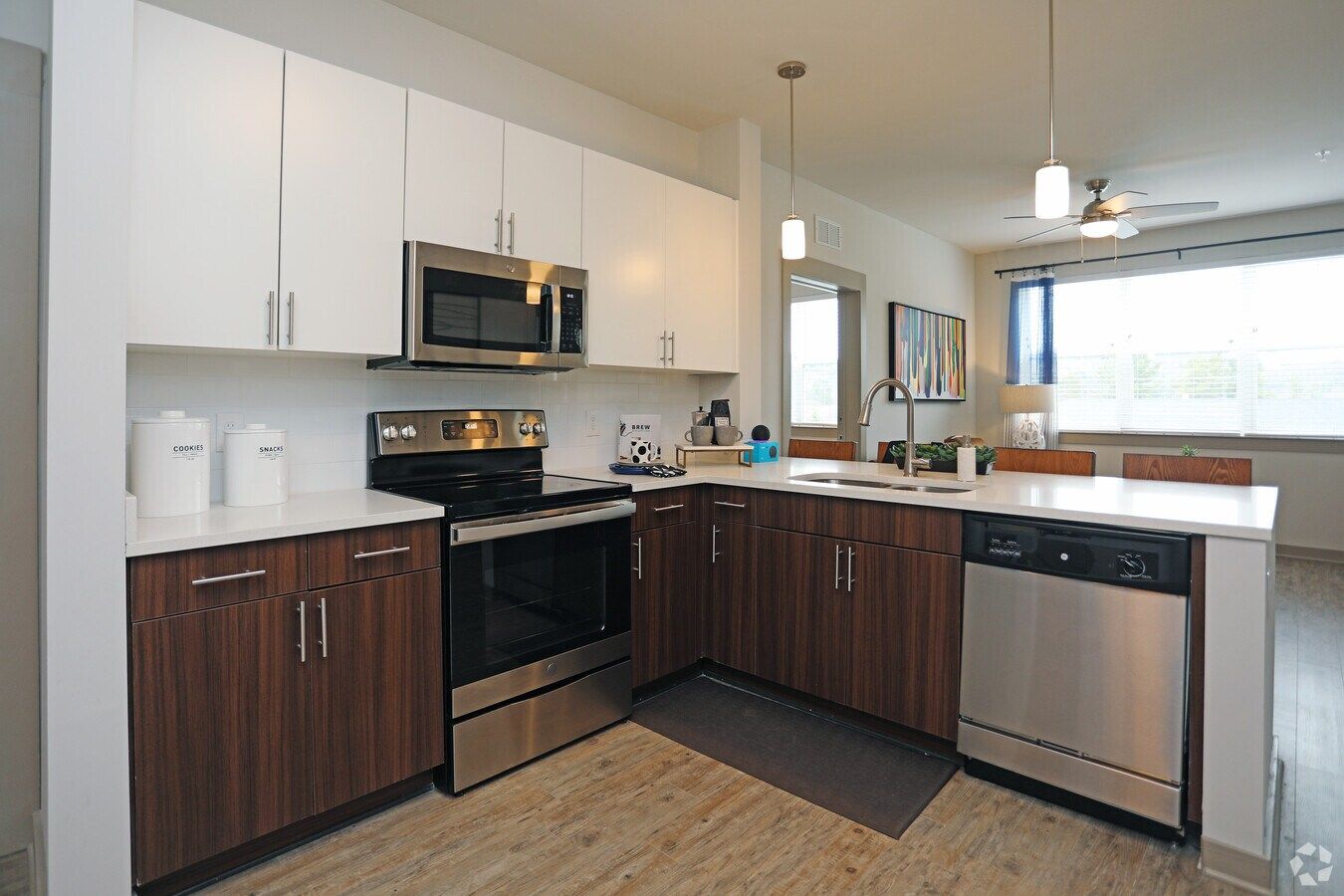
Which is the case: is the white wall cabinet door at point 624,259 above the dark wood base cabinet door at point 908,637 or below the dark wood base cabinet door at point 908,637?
above

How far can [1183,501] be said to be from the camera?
220cm

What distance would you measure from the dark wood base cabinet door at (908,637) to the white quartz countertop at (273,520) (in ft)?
4.89

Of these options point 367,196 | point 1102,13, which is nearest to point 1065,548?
point 1102,13

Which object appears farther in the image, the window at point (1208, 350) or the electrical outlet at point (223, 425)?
the window at point (1208, 350)

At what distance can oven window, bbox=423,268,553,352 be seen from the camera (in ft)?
7.80

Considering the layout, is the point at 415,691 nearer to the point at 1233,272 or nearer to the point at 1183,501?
the point at 1183,501

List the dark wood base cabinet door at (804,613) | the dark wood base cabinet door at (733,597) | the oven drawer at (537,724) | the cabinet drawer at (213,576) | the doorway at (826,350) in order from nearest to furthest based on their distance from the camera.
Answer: the cabinet drawer at (213,576) → the oven drawer at (537,724) → the dark wood base cabinet door at (804,613) → the dark wood base cabinet door at (733,597) → the doorway at (826,350)

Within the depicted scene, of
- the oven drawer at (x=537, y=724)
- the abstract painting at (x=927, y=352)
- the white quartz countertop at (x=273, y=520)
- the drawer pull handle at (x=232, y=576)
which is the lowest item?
the oven drawer at (x=537, y=724)

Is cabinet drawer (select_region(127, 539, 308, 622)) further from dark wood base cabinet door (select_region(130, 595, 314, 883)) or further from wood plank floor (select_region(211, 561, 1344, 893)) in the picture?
wood plank floor (select_region(211, 561, 1344, 893))

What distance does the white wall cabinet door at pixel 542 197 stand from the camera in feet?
8.65

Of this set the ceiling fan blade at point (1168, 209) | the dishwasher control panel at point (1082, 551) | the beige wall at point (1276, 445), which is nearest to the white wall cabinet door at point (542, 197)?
the dishwasher control panel at point (1082, 551)

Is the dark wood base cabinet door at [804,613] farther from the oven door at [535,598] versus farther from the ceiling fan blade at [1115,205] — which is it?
the ceiling fan blade at [1115,205]

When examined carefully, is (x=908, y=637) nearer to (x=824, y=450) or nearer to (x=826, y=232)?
(x=824, y=450)

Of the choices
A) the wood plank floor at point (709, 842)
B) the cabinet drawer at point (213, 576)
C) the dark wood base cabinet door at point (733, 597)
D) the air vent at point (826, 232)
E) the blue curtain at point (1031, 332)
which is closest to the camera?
the cabinet drawer at point (213, 576)
